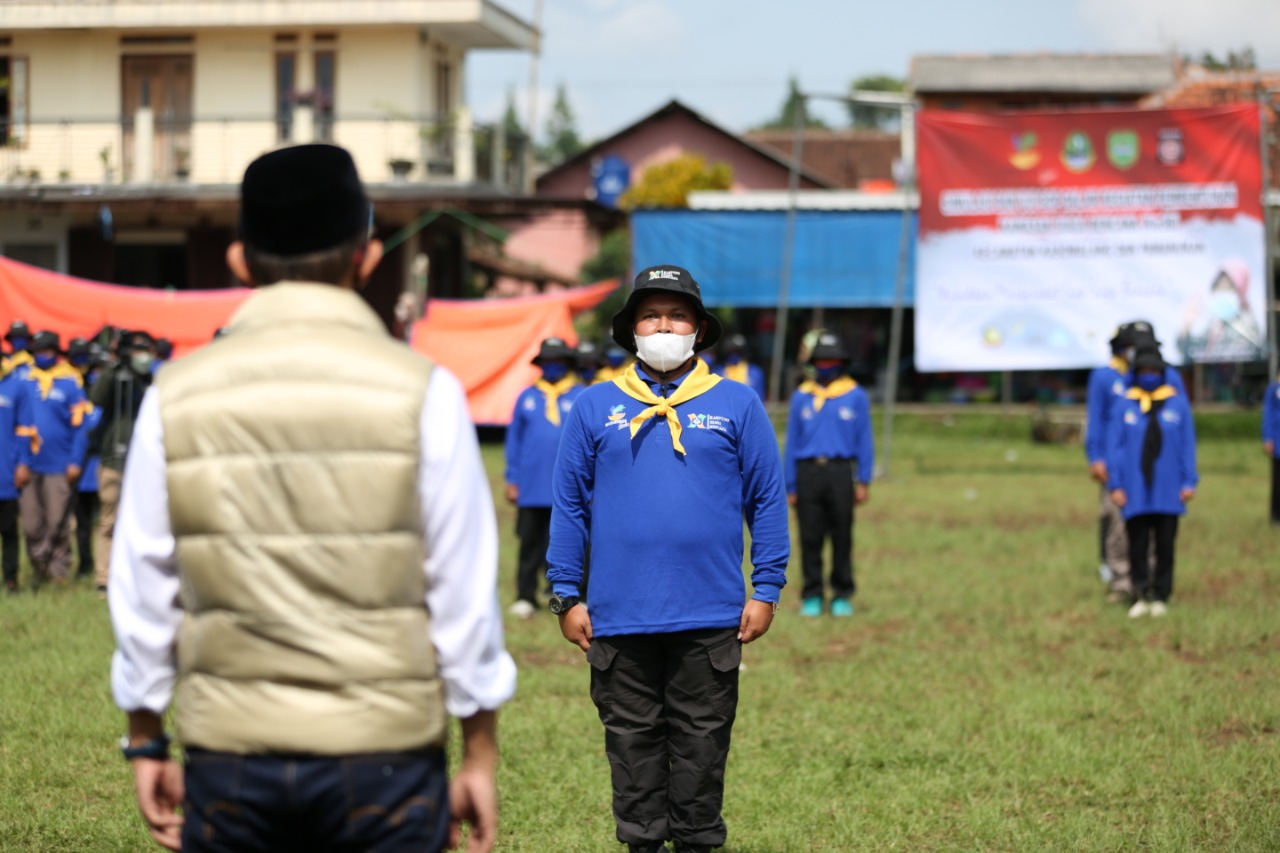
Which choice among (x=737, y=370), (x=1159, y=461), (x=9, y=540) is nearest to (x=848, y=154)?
(x=737, y=370)

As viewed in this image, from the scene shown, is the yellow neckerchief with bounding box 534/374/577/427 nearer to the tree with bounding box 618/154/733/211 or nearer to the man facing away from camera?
the man facing away from camera

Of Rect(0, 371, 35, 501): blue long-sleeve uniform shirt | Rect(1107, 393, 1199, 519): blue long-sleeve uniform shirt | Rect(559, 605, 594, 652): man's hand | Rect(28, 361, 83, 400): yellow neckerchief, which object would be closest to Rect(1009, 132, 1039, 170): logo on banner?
Rect(1107, 393, 1199, 519): blue long-sleeve uniform shirt

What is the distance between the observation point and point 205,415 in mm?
3059

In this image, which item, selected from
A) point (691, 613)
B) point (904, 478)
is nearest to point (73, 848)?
point (691, 613)

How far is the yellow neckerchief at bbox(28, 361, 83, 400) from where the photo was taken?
44.4ft

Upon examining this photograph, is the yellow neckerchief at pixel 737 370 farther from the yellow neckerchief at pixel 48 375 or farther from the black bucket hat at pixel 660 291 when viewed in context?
the black bucket hat at pixel 660 291

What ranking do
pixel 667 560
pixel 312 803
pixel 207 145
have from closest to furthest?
pixel 312 803
pixel 667 560
pixel 207 145

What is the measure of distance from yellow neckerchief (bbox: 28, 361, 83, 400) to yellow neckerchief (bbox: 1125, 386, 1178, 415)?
29.3ft

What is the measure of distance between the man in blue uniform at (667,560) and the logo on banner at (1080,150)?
16.7 m

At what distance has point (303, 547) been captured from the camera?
3.02 metres

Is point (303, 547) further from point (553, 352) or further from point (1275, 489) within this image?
point (1275, 489)

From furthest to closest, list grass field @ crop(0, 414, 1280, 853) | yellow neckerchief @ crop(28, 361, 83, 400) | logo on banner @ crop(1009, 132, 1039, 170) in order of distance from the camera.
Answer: logo on banner @ crop(1009, 132, 1039, 170), yellow neckerchief @ crop(28, 361, 83, 400), grass field @ crop(0, 414, 1280, 853)

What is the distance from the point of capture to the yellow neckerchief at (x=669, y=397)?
549 centimetres

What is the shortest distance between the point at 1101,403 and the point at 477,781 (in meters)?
10.3
